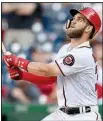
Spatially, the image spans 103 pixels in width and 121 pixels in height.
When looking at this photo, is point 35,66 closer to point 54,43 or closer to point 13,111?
point 13,111

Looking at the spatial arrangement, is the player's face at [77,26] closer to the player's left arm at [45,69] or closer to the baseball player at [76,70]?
the baseball player at [76,70]

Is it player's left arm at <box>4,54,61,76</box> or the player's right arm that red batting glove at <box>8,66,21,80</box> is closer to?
the player's right arm

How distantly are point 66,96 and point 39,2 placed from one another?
20.5ft

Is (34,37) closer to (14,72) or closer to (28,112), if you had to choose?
(28,112)

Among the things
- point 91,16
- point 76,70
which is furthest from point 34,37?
point 76,70

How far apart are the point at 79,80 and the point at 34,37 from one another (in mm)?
5553

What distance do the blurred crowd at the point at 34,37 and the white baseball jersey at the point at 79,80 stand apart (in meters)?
3.56

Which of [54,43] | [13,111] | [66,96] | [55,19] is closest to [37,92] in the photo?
[13,111]

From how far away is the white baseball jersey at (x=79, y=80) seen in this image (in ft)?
15.0

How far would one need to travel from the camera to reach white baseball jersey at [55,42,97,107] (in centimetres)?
459

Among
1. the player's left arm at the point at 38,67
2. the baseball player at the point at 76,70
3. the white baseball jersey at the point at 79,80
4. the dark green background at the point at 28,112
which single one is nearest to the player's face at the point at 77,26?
the baseball player at the point at 76,70

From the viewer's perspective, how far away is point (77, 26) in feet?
15.6

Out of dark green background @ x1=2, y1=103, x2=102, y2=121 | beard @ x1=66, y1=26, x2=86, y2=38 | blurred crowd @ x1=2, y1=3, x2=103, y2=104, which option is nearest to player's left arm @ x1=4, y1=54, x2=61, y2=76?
beard @ x1=66, y1=26, x2=86, y2=38

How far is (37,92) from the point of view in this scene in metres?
8.54
